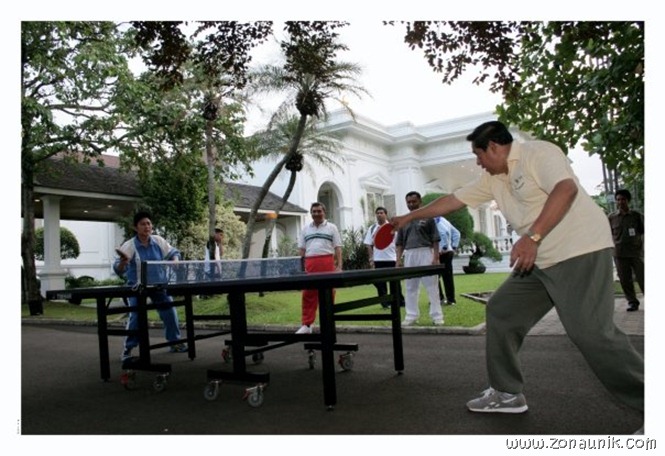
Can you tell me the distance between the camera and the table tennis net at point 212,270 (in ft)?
14.6

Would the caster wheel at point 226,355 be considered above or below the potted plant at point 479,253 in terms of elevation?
below

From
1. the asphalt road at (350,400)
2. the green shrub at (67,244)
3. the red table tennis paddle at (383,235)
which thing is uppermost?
the green shrub at (67,244)

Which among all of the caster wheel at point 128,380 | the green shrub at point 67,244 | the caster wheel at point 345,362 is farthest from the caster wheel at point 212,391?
the green shrub at point 67,244

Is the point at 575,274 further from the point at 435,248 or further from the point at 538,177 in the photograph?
the point at 435,248

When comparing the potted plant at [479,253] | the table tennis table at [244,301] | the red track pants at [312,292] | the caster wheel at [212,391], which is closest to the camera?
the table tennis table at [244,301]

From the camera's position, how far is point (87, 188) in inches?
619

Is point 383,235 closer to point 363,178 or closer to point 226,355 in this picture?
point 226,355

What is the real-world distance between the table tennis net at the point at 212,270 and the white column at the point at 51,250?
12.3 metres

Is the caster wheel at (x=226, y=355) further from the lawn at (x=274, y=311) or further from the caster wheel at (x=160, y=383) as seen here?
the lawn at (x=274, y=311)

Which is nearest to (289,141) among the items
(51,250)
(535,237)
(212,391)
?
(51,250)

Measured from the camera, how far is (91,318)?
1105cm

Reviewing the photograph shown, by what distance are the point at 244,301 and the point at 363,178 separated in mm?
21222

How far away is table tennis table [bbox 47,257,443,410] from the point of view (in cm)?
353

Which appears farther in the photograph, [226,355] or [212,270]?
[226,355]
